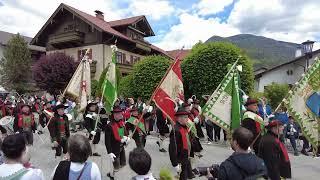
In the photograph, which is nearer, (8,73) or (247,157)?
(247,157)

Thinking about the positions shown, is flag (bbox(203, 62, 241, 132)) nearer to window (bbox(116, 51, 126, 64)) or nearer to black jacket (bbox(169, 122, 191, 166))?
black jacket (bbox(169, 122, 191, 166))

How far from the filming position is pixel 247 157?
400cm

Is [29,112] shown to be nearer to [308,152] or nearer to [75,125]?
[75,125]

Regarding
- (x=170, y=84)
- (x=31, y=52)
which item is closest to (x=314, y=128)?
(x=170, y=84)

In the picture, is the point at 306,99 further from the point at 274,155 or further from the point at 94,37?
the point at 94,37

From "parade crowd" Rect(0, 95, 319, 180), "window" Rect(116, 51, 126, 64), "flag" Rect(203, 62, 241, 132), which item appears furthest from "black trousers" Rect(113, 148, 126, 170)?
"window" Rect(116, 51, 126, 64)

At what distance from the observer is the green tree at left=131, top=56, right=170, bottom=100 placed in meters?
26.6

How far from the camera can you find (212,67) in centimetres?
2386

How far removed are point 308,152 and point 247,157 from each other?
1125cm

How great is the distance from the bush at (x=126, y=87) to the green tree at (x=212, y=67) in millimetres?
5224

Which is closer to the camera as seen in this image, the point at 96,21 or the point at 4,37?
the point at 96,21

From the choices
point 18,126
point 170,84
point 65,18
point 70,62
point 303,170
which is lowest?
point 303,170

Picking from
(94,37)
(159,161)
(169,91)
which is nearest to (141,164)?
(169,91)

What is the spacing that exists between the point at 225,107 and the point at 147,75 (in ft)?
62.7
